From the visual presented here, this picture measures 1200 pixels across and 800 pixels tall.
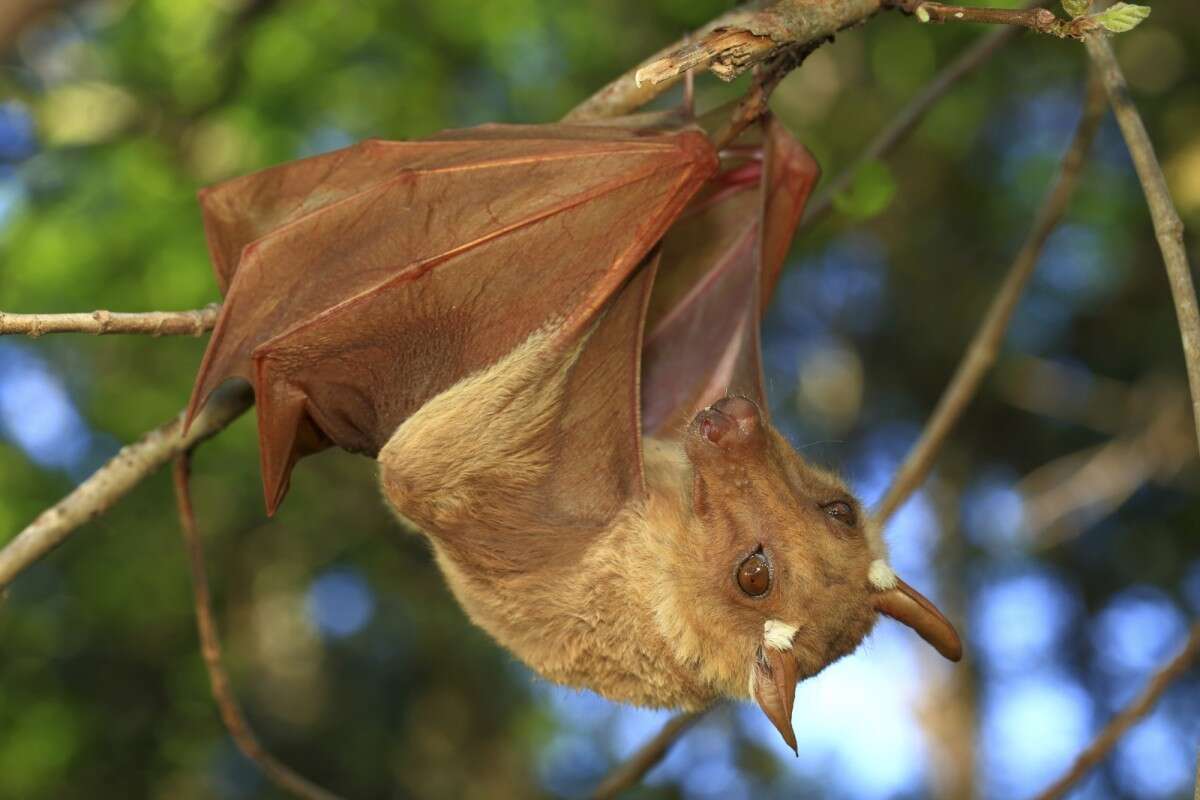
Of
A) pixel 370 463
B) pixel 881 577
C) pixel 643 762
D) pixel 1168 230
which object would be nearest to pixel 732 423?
pixel 881 577

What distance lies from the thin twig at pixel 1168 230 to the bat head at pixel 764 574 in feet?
4.61

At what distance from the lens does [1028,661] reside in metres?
17.8

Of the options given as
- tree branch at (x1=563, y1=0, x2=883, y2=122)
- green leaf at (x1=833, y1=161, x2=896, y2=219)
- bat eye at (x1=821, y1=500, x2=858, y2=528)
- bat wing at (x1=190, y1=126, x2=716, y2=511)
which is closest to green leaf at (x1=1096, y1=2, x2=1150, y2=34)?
tree branch at (x1=563, y1=0, x2=883, y2=122)

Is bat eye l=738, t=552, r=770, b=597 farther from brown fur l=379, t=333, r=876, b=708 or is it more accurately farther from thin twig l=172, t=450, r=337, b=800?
thin twig l=172, t=450, r=337, b=800

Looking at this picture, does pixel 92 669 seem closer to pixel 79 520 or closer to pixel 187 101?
pixel 187 101

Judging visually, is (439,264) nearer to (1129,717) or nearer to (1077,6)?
(1077,6)

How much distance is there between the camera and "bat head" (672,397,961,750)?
429 centimetres

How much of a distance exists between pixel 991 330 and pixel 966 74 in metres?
1.19

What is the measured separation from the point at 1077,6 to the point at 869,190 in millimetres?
2219

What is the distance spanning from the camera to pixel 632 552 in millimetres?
4605

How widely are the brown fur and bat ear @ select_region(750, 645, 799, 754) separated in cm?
13

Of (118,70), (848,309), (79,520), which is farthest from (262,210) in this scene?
(848,309)

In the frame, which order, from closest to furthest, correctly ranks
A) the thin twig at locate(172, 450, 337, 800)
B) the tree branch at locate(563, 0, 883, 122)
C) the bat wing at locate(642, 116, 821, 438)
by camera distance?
the tree branch at locate(563, 0, 883, 122) → the thin twig at locate(172, 450, 337, 800) → the bat wing at locate(642, 116, 821, 438)

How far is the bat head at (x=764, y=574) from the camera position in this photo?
4.29 m
